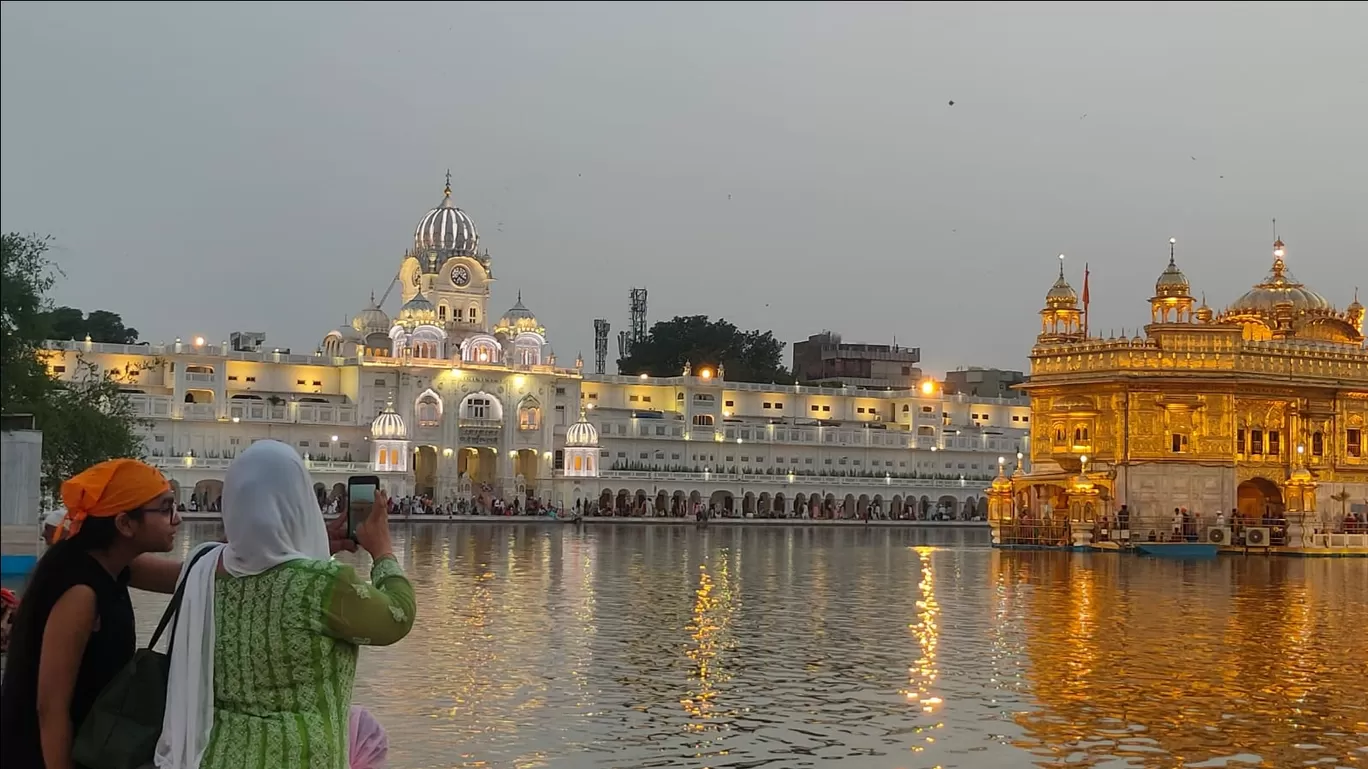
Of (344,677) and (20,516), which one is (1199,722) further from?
(20,516)

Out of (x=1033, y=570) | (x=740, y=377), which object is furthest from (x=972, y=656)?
(x=740, y=377)

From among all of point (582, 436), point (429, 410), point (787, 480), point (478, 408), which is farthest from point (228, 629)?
point (787, 480)

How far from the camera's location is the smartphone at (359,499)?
16.2 feet

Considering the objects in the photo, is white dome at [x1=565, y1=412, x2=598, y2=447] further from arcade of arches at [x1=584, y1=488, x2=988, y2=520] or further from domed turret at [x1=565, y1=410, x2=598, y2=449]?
arcade of arches at [x1=584, y1=488, x2=988, y2=520]

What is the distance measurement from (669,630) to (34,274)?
645 inches

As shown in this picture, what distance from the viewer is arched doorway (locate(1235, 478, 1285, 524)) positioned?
46906 mm

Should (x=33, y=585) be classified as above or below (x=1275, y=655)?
above

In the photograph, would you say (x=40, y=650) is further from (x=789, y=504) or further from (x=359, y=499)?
(x=789, y=504)

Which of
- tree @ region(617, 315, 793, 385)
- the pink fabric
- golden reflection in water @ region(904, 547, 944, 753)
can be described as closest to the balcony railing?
tree @ region(617, 315, 793, 385)

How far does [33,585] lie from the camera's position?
4988 millimetres

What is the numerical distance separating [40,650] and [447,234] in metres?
84.7

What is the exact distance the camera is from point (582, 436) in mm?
81250

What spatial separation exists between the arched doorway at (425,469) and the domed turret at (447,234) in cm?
1142

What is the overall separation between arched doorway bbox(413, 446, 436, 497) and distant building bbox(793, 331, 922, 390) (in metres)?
36.4
